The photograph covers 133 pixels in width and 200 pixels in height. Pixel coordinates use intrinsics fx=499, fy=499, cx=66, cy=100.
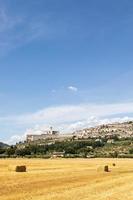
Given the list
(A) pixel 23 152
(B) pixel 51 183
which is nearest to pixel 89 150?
(A) pixel 23 152

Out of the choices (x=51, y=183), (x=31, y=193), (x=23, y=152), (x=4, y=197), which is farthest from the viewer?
(x=23, y=152)

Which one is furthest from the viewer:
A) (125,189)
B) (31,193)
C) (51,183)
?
(51,183)

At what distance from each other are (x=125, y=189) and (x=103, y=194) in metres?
3.69

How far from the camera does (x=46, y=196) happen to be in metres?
26.1

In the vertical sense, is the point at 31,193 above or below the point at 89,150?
below

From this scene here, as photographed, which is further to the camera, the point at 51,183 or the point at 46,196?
the point at 51,183

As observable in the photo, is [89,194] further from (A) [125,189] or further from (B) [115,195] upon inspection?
(A) [125,189]

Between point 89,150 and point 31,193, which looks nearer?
point 31,193

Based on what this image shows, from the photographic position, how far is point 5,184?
32.2 meters

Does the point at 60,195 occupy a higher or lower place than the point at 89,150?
lower

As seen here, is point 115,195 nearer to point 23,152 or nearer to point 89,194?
point 89,194

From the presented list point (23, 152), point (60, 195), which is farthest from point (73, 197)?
point (23, 152)

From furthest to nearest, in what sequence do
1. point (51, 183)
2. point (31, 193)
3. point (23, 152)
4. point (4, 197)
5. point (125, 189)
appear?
1. point (23, 152)
2. point (51, 183)
3. point (125, 189)
4. point (31, 193)
5. point (4, 197)

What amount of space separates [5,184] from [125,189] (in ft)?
25.2
